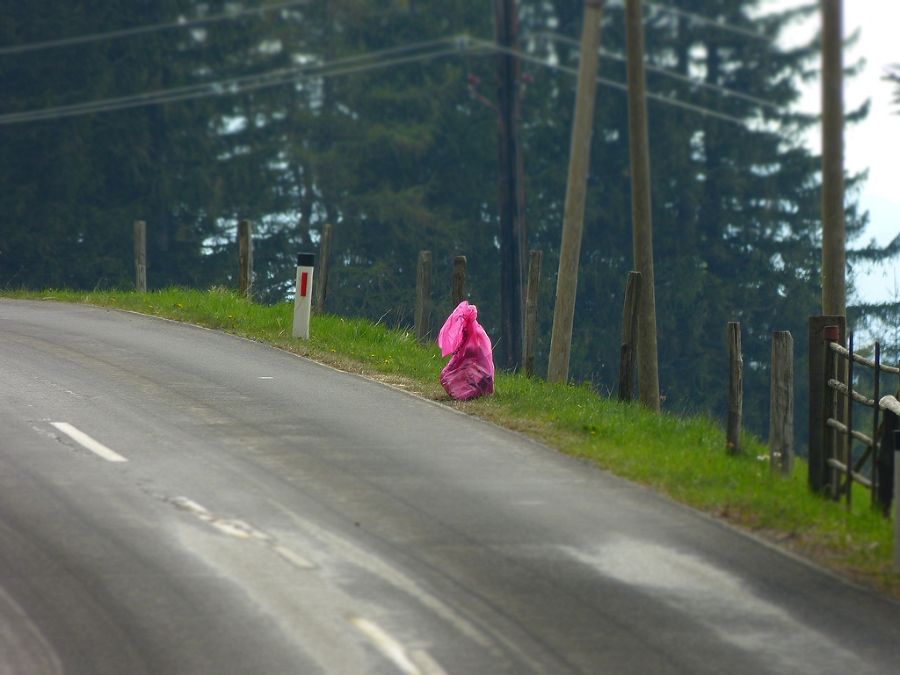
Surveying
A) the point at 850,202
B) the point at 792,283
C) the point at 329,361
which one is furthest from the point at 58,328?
the point at 850,202

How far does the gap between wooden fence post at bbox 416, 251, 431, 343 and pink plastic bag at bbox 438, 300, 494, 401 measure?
545 centimetres

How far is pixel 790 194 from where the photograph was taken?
5828cm

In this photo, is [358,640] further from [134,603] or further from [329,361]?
[329,361]

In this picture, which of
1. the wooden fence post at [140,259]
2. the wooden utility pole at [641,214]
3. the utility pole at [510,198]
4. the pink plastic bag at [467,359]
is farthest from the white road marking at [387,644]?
the utility pole at [510,198]

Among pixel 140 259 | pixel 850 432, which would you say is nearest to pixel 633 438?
pixel 850 432

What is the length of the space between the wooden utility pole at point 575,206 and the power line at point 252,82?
2677 centimetres

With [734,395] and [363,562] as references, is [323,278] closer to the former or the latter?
[734,395]

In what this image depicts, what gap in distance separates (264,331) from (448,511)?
10.4 metres

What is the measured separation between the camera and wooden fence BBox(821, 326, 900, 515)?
12.2m

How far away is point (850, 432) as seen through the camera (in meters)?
12.6

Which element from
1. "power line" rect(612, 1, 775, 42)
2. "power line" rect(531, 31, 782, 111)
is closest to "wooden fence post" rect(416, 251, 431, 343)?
"power line" rect(531, 31, 782, 111)

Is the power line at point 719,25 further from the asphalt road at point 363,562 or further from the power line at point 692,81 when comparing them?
the asphalt road at point 363,562

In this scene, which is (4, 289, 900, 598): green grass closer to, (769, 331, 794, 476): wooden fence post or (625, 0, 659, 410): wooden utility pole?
(769, 331, 794, 476): wooden fence post

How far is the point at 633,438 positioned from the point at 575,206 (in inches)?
294
